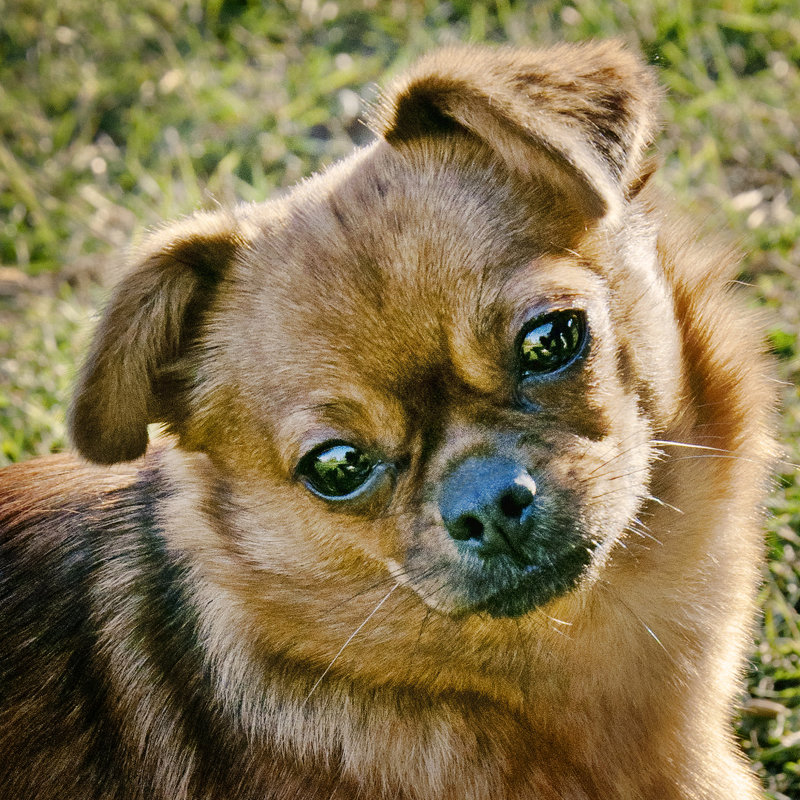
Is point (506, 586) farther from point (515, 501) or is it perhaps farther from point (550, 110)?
point (550, 110)

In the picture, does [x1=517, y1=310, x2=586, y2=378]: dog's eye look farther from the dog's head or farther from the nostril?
the nostril

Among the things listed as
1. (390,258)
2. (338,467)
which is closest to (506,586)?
(338,467)

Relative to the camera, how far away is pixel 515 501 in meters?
2.45

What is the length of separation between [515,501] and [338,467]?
523 mm

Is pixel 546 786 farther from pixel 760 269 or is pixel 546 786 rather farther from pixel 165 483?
pixel 760 269

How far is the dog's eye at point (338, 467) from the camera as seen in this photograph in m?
2.69

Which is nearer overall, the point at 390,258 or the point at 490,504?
the point at 490,504

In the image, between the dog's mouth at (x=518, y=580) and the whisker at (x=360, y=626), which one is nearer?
the dog's mouth at (x=518, y=580)

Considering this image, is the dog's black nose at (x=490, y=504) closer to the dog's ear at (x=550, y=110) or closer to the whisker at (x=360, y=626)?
the whisker at (x=360, y=626)

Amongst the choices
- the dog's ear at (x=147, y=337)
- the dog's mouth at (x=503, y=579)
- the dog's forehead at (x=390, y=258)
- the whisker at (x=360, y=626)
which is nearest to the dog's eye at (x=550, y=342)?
the dog's forehead at (x=390, y=258)

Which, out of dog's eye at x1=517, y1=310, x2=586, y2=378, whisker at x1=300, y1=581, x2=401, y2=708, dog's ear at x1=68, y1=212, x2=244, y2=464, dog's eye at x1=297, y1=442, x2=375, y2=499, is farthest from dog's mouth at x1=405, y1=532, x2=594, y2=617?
dog's ear at x1=68, y1=212, x2=244, y2=464

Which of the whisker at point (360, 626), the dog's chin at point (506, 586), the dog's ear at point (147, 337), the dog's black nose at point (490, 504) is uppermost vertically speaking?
the dog's ear at point (147, 337)

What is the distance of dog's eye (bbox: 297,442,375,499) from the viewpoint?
2688 millimetres

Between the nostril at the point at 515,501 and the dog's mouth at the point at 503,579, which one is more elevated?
the nostril at the point at 515,501
